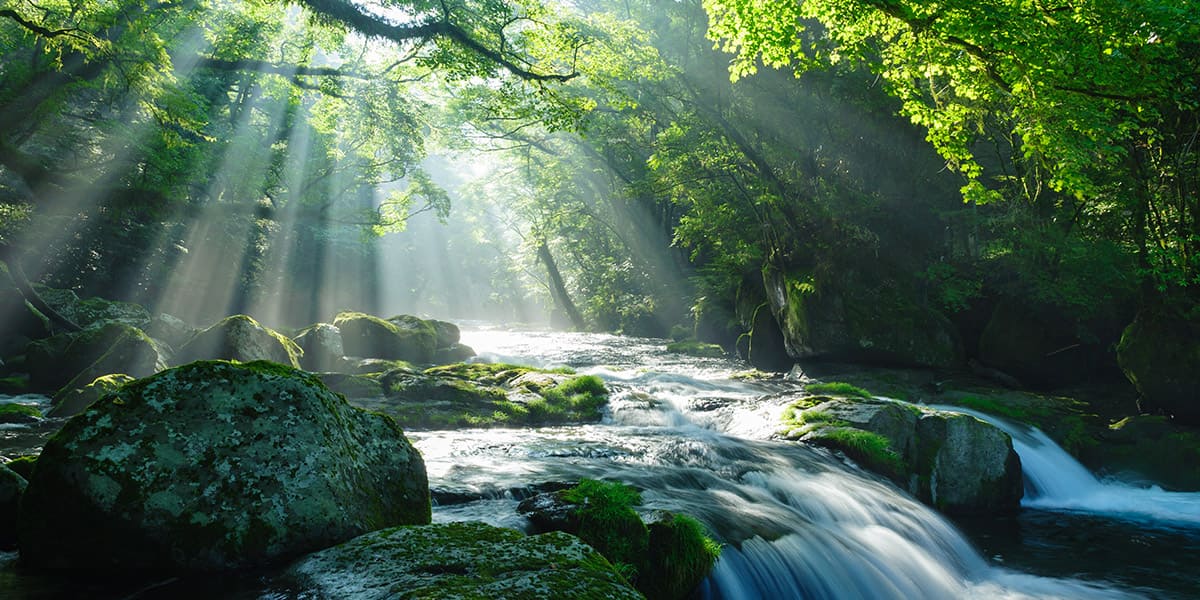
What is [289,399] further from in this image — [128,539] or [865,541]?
[865,541]

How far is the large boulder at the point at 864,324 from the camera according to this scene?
17.3 meters

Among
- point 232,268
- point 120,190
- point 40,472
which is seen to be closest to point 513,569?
point 40,472

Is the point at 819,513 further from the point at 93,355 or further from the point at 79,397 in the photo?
the point at 93,355

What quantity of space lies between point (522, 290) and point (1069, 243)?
5421 cm

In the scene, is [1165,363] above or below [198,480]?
above

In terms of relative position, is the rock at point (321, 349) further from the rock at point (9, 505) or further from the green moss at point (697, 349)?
the green moss at point (697, 349)

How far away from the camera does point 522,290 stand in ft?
213

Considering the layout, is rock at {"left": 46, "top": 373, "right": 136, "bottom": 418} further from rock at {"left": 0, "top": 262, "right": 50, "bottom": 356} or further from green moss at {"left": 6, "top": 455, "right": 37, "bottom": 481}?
rock at {"left": 0, "top": 262, "right": 50, "bottom": 356}

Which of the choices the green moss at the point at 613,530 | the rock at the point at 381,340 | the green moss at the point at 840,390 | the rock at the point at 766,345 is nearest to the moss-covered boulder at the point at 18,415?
the green moss at the point at 613,530

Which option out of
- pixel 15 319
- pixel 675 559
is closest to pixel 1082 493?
pixel 675 559

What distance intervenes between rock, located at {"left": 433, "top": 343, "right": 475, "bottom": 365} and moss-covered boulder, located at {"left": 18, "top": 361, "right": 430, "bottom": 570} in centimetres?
1755

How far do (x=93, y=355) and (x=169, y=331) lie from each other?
3578 mm

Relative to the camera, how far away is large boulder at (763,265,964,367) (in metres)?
17.3

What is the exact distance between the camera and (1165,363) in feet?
40.6
